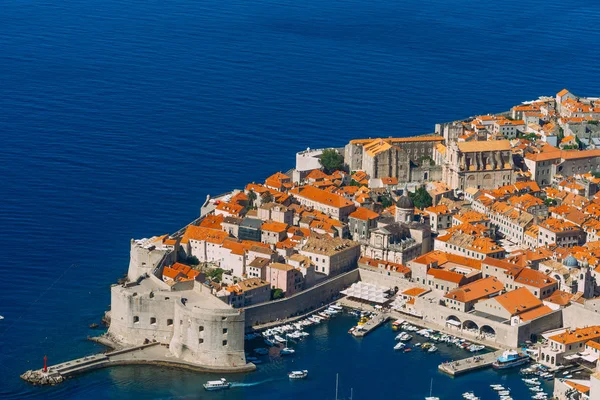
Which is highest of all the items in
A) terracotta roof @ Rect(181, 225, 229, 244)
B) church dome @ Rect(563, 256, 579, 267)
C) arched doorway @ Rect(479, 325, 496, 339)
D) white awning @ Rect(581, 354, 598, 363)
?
terracotta roof @ Rect(181, 225, 229, 244)

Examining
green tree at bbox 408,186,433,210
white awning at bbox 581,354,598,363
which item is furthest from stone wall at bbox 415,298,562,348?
green tree at bbox 408,186,433,210

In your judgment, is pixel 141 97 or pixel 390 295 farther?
pixel 141 97

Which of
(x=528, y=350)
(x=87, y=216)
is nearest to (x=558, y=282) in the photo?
(x=528, y=350)

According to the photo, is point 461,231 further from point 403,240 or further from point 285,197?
point 285,197

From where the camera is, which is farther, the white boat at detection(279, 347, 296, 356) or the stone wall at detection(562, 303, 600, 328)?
the stone wall at detection(562, 303, 600, 328)

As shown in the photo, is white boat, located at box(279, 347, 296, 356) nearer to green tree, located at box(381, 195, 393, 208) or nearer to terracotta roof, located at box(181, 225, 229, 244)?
terracotta roof, located at box(181, 225, 229, 244)

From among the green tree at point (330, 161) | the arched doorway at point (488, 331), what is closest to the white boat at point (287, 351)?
the arched doorway at point (488, 331)

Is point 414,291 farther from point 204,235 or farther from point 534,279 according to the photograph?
point 204,235

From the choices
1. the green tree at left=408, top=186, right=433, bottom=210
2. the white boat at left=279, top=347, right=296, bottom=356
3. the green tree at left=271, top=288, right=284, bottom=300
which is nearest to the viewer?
the white boat at left=279, top=347, right=296, bottom=356
